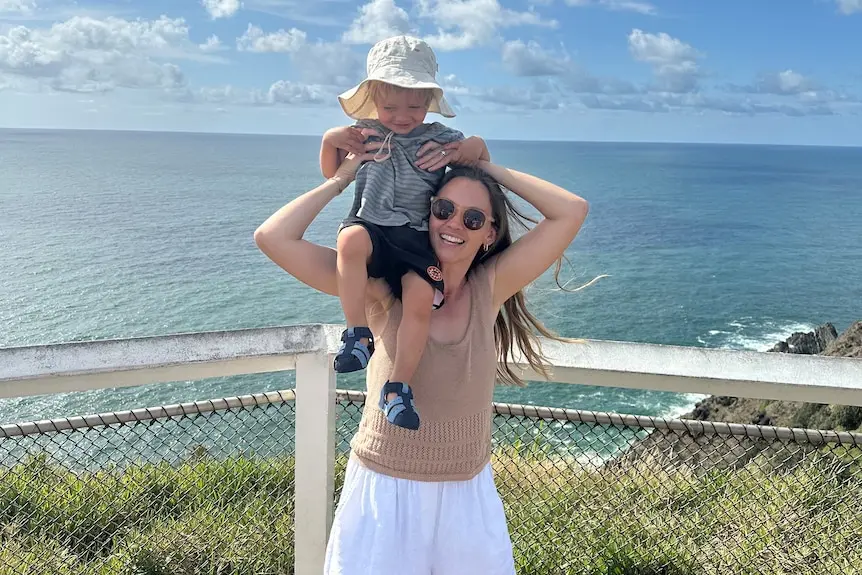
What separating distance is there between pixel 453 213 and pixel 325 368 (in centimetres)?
69

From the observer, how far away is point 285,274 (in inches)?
1513

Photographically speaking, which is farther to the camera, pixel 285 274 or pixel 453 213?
pixel 285 274

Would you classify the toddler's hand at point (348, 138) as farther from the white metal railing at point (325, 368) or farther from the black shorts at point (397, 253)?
the white metal railing at point (325, 368)

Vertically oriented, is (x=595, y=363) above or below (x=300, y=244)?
below

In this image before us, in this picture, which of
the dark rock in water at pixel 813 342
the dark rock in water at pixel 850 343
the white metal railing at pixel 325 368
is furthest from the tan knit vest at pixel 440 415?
the dark rock in water at pixel 813 342

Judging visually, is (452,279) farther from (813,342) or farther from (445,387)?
(813,342)

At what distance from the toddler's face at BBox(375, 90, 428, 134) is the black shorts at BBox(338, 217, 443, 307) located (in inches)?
14.8

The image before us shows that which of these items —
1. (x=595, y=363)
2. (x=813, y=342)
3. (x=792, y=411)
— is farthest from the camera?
(x=813, y=342)

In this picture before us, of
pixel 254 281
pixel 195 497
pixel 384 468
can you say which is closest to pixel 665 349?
pixel 384 468

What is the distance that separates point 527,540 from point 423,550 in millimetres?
1171

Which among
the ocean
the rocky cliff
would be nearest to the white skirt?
the ocean

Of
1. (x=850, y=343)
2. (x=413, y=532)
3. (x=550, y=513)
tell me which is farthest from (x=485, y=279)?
(x=850, y=343)

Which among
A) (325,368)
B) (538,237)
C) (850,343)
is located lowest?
(850,343)

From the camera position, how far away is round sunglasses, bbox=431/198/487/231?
2.15 m
